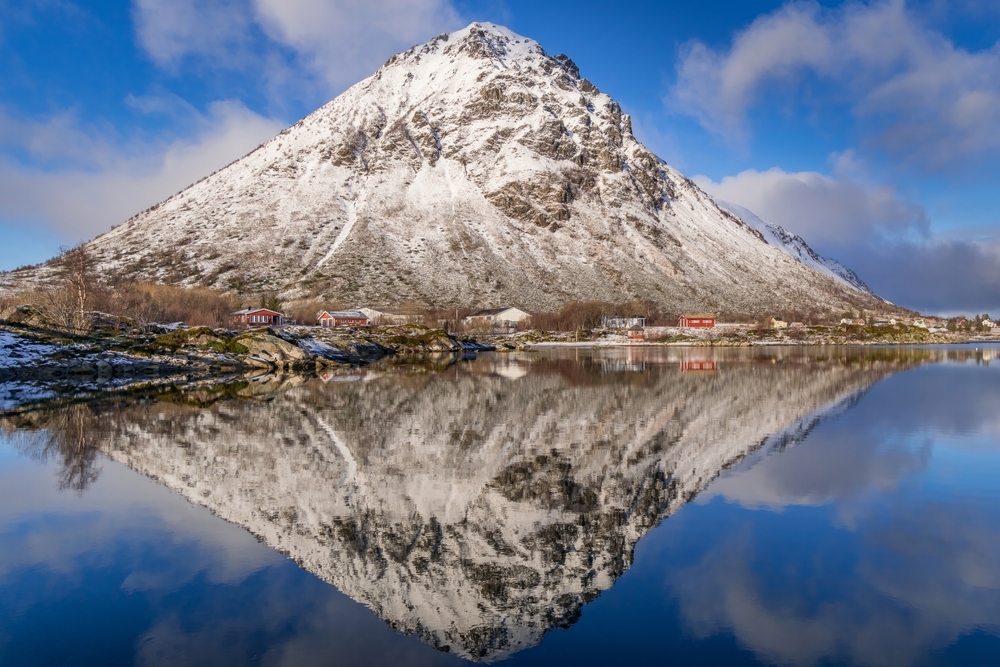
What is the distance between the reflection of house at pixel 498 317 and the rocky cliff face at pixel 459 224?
8.33 meters

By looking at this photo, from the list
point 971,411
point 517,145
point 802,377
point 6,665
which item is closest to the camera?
point 6,665

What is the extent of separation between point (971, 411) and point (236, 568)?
23.1 metres

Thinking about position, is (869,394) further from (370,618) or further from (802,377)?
(370,618)

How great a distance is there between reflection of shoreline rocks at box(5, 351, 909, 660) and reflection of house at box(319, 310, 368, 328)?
226 feet

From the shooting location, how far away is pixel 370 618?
658cm

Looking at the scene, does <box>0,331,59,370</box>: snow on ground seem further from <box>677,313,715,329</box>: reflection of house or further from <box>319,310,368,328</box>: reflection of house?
<box>677,313,715,329</box>: reflection of house

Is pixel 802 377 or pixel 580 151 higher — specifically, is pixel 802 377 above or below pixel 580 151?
below

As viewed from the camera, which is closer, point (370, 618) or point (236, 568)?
point (370, 618)

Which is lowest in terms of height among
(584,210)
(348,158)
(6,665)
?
(6,665)

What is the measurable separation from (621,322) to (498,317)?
21.7m

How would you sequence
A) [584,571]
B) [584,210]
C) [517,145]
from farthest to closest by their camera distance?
[517,145] → [584,210] → [584,571]

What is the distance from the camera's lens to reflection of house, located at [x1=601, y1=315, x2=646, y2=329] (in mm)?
109688

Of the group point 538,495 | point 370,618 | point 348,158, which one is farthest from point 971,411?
point 348,158

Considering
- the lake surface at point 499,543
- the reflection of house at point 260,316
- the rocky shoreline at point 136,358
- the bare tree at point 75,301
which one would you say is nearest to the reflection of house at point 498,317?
the reflection of house at point 260,316
